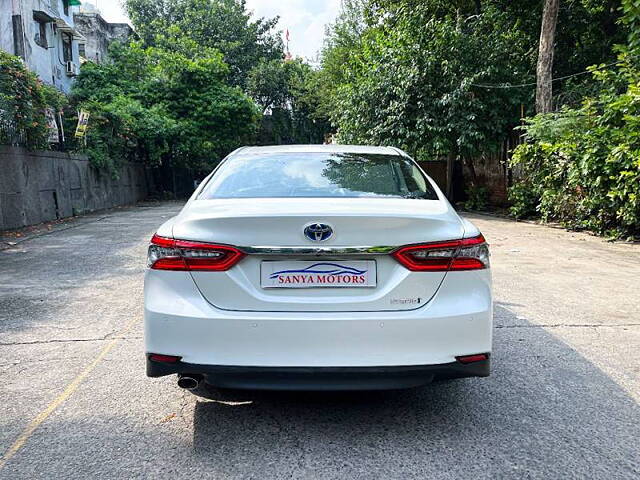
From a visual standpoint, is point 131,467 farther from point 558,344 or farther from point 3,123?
point 3,123

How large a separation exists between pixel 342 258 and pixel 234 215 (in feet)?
1.85

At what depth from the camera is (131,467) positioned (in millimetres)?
2678

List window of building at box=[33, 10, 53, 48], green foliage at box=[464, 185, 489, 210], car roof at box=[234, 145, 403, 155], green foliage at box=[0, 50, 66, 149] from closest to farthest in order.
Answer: car roof at box=[234, 145, 403, 155]
green foliage at box=[0, 50, 66, 149]
green foliage at box=[464, 185, 489, 210]
window of building at box=[33, 10, 53, 48]

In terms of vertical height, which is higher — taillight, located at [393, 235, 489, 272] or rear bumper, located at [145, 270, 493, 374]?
taillight, located at [393, 235, 489, 272]

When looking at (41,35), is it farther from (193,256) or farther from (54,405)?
(193,256)

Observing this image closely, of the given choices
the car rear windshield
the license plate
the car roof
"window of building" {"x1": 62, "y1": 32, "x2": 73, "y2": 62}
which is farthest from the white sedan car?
"window of building" {"x1": 62, "y1": 32, "x2": 73, "y2": 62}

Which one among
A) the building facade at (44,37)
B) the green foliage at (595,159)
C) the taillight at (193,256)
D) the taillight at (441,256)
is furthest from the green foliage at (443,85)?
the taillight at (193,256)

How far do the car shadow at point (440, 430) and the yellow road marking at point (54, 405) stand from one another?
0.83 metres

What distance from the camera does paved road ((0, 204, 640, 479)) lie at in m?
2.69

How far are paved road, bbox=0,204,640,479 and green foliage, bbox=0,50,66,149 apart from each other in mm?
8000

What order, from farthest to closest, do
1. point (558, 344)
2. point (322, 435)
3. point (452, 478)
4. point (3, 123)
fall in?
point (3, 123), point (558, 344), point (322, 435), point (452, 478)

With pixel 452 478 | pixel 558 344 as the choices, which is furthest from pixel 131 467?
pixel 558 344

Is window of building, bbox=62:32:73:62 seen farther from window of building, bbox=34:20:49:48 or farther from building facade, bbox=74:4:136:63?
building facade, bbox=74:4:136:63

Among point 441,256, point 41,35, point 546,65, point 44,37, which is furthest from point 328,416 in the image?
point 44,37
